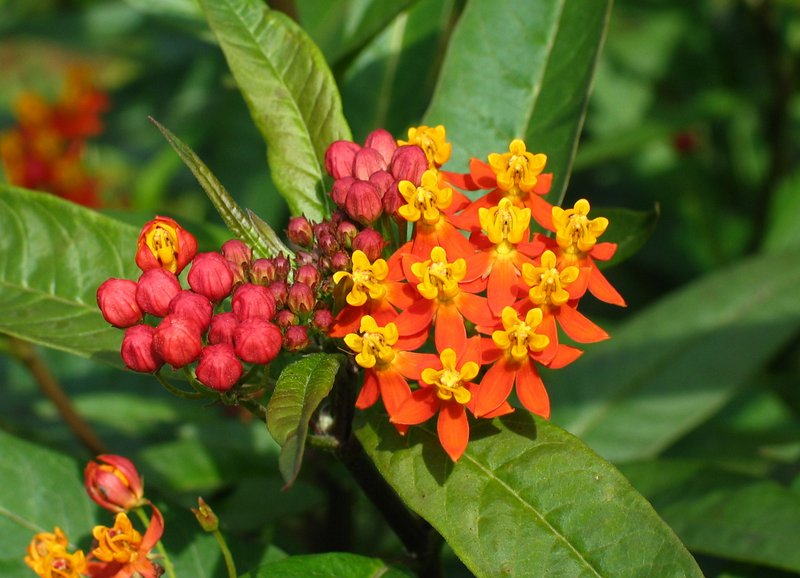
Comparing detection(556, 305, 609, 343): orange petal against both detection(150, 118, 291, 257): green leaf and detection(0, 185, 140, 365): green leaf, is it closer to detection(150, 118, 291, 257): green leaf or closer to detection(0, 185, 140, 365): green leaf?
detection(150, 118, 291, 257): green leaf

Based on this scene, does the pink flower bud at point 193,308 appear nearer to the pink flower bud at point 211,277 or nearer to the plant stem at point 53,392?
the pink flower bud at point 211,277

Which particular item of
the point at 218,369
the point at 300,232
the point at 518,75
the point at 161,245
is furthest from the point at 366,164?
the point at 518,75

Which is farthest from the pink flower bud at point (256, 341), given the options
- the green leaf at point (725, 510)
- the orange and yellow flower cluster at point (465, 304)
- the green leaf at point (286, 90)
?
the green leaf at point (725, 510)

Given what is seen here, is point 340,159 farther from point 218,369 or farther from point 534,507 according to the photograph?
point 534,507

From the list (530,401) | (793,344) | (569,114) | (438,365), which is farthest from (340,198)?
(793,344)

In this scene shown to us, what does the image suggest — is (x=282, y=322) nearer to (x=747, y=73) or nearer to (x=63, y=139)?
(x=63, y=139)

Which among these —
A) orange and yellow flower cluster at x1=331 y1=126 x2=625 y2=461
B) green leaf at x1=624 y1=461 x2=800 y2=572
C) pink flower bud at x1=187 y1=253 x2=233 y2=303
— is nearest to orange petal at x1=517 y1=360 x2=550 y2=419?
orange and yellow flower cluster at x1=331 y1=126 x2=625 y2=461
